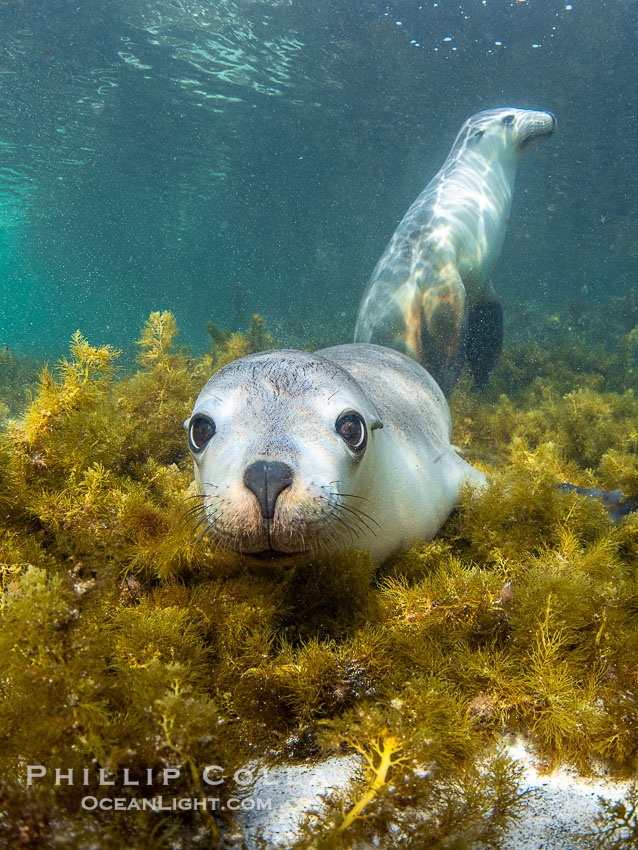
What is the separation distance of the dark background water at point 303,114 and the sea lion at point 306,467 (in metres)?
12.7

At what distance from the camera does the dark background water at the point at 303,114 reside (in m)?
15.9

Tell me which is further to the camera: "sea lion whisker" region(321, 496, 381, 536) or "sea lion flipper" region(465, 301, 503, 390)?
"sea lion flipper" region(465, 301, 503, 390)

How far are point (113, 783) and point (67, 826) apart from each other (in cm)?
12

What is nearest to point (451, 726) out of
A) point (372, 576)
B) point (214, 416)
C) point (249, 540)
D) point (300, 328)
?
point (372, 576)

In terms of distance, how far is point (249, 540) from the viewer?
142cm

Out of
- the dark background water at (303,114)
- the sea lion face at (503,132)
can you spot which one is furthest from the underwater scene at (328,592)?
the dark background water at (303,114)

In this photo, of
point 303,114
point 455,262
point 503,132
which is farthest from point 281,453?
point 303,114

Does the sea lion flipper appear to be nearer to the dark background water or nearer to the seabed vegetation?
the seabed vegetation

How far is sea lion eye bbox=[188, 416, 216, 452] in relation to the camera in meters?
1.79

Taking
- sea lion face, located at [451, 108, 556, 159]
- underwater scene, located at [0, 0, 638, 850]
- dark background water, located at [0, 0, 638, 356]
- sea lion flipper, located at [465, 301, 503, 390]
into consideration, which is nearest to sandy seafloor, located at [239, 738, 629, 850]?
underwater scene, located at [0, 0, 638, 850]

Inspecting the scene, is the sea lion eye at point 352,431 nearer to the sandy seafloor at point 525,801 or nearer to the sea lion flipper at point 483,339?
the sandy seafloor at point 525,801

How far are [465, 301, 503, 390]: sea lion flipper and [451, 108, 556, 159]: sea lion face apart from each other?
2.50m

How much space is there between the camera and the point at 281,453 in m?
1.48

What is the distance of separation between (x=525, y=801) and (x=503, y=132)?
7.90 m
